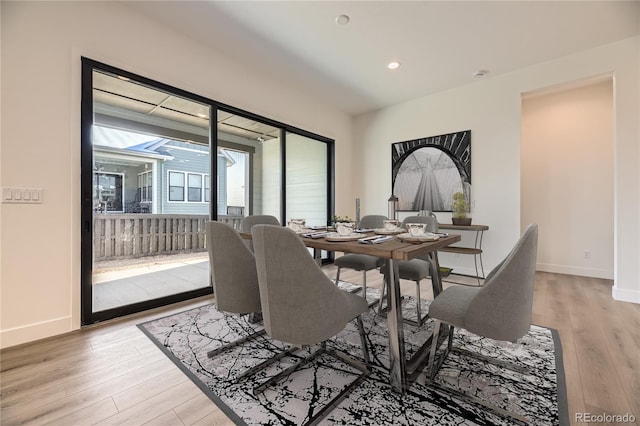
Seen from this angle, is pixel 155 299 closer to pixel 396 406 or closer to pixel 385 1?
pixel 396 406

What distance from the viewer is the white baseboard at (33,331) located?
1807 millimetres

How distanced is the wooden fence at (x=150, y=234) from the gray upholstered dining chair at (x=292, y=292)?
2311 millimetres

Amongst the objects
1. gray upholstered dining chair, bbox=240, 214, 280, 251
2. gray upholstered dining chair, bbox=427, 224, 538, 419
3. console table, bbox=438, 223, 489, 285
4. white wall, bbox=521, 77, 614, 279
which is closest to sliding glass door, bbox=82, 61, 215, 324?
gray upholstered dining chair, bbox=240, 214, 280, 251

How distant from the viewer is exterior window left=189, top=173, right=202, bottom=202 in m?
3.30

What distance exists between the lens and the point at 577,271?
12.5 feet

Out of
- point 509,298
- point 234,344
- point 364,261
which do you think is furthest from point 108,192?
point 509,298

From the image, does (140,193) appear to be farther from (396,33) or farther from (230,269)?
(396,33)

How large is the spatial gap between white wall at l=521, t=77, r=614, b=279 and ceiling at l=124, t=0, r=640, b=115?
100 centimetres

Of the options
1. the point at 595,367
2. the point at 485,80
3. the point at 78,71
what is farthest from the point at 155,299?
the point at 485,80

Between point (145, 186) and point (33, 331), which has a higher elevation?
point (145, 186)

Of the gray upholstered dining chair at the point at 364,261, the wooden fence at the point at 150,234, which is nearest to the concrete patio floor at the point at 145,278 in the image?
the wooden fence at the point at 150,234

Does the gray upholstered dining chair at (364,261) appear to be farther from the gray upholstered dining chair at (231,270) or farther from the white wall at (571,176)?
the white wall at (571,176)

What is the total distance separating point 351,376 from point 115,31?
332 centimetres

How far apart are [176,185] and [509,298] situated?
3.68 m
